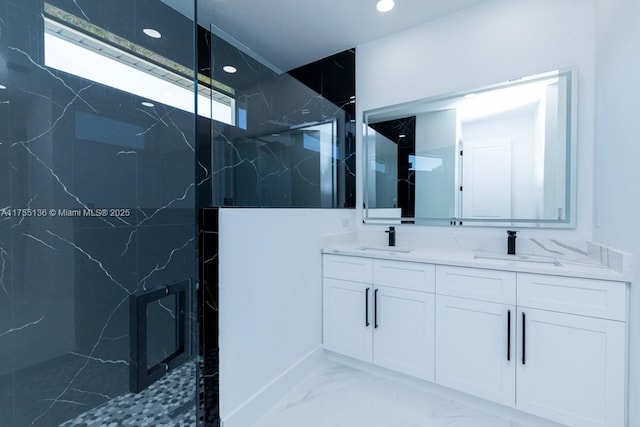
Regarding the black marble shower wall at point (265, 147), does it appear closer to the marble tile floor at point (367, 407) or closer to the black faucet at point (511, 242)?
the marble tile floor at point (367, 407)

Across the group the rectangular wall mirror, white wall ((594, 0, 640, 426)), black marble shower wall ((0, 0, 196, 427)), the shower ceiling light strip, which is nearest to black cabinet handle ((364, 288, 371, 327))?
the rectangular wall mirror

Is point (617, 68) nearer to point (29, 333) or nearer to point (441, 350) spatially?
point (441, 350)

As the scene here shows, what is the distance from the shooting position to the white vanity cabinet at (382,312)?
176cm

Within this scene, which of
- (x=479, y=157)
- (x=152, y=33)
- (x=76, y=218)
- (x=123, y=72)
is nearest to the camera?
(x=76, y=218)

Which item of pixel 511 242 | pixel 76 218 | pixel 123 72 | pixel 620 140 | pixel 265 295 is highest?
pixel 123 72

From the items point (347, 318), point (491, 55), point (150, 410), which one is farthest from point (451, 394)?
point (491, 55)

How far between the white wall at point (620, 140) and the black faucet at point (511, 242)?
1.29 feet

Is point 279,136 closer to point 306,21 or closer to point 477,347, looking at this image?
point 306,21

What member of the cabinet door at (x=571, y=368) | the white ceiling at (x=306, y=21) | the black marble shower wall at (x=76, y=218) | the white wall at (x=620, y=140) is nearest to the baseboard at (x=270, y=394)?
the black marble shower wall at (x=76, y=218)

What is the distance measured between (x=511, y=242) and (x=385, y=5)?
6.29 feet

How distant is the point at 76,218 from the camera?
1533 millimetres

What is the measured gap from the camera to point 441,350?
5.55 feet

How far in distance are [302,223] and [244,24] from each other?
5.41ft

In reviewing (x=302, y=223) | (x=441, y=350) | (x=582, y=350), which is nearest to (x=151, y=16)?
(x=302, y=223)
